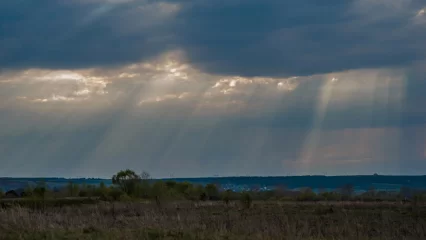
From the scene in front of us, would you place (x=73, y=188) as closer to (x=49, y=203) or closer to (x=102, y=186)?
(x=102, y=186)

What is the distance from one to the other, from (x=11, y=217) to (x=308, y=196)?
2939 inches

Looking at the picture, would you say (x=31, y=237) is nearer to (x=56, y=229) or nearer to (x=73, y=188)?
(x=56, y=229)

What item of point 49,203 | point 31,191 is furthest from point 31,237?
point 31,191

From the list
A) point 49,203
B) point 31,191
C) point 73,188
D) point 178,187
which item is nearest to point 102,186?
point 73,188

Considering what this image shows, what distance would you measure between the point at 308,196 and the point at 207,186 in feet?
52.7

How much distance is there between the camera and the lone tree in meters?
87.3

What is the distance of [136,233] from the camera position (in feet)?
71.6

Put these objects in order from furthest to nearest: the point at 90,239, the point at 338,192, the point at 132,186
Result: 1. the point at 338,192
2. the point at 132,186
3. the point at 90,239

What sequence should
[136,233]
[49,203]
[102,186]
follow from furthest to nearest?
[102,186] < [49,203] < [136,233]

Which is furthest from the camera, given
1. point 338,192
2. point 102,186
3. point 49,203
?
point 338,192

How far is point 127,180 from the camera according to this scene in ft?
293

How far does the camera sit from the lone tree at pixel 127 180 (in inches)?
3438

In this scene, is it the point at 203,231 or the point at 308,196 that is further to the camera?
the point at 308,196

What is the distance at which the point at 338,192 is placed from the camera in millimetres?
108062
